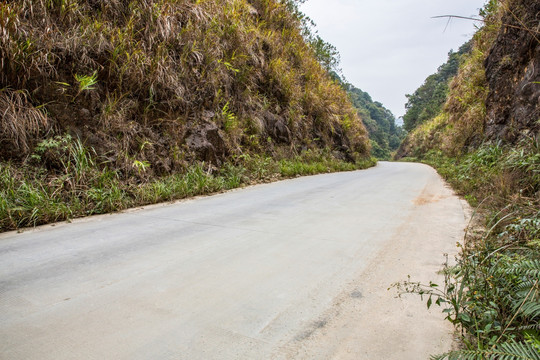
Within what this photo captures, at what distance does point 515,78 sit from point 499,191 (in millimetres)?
3797

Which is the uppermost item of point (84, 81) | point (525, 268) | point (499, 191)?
point (84, 81)

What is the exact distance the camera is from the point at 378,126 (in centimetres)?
5362

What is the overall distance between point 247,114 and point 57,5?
469 centimetres

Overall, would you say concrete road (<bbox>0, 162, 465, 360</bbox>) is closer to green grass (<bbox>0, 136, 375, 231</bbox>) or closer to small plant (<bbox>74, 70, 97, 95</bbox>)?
green grass (<bbox>0, 136, 375, 231</bbox>)

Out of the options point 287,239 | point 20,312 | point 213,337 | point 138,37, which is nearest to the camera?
point 213,337

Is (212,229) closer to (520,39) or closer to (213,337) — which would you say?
(213,337)

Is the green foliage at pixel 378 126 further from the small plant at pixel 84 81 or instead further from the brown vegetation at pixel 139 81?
the small plant at pixel 84 81

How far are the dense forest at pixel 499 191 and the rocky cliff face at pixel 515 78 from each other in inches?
0.9

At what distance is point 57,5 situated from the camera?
5.13 m

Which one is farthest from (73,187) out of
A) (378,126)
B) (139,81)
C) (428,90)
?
(378,126)

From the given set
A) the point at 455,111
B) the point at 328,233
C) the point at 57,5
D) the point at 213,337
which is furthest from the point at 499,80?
the point at 57,5

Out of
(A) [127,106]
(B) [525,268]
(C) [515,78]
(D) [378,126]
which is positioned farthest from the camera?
(D) [378,126]

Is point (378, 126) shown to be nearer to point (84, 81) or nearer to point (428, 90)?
point (428, 90)

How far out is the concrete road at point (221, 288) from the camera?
1.42 metres
